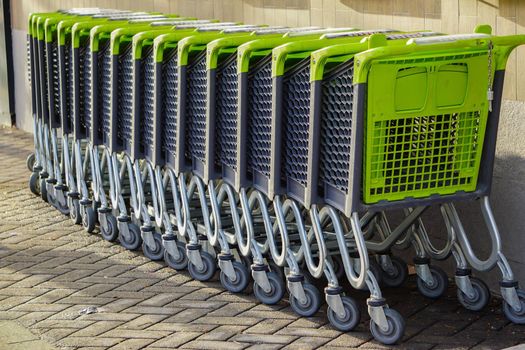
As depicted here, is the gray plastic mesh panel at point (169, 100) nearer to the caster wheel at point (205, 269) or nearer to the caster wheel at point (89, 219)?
the caster wheel at point (205, 269)

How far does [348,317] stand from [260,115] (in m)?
1.13

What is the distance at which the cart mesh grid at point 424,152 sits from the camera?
552 centimetres

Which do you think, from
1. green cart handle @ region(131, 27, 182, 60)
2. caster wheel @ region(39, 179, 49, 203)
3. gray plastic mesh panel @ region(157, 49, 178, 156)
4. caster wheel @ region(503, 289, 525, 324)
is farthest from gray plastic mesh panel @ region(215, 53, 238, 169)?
caster wheel @ region(39, 179, 49, 203)

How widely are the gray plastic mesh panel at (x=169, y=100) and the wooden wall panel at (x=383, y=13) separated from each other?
1284 mm

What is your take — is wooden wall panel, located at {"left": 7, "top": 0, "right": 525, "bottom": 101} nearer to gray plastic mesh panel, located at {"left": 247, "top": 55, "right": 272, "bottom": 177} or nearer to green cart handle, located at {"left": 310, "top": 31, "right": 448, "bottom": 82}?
green cart handle, located at {"left": 310, "top": 31, "right": 448, "bottom": 82}

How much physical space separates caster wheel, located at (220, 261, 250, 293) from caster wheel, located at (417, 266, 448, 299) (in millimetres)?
924

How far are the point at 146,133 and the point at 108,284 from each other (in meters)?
0.98

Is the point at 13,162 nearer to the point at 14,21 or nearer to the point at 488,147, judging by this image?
the point at 14,21

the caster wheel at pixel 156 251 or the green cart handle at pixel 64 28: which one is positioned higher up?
the green cart handle at pixel 64 28

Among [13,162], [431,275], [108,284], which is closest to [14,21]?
[13,162]

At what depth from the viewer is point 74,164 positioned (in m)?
8.98

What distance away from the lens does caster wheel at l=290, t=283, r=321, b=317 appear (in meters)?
6.03

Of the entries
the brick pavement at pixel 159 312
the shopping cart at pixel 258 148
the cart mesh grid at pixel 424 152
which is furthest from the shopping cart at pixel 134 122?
the cart mesh grid at pixel 424 152

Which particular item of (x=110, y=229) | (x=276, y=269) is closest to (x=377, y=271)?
(x=276, y=269)
